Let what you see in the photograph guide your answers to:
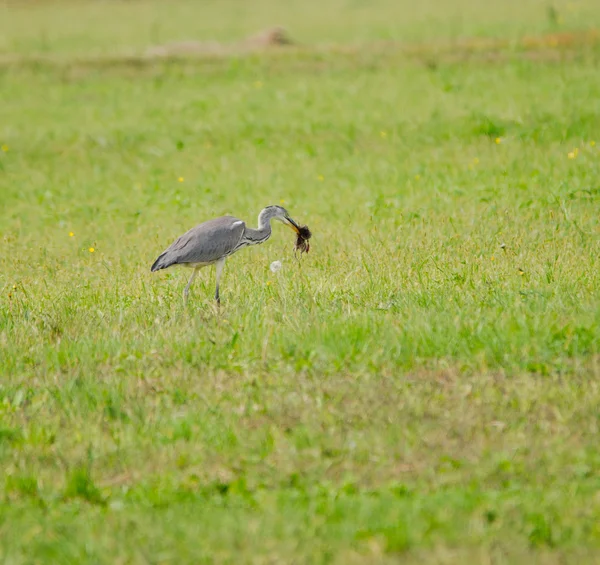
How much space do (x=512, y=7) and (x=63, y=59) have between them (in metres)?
16.7

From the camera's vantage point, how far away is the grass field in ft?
17.3

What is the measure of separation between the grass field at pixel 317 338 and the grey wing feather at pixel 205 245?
39 cm

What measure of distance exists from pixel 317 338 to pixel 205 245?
2428mm

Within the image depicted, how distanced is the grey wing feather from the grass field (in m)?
0.39

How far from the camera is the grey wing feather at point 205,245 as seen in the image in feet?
31.4

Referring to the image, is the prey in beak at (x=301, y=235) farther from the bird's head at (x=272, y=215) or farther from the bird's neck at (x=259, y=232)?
the bird's neck at (x=259, y=232)

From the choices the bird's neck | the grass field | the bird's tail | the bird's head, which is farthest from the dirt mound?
the bird's tail

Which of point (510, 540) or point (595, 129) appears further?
point (595, 129)

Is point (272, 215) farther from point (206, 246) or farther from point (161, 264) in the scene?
point (161, 264)

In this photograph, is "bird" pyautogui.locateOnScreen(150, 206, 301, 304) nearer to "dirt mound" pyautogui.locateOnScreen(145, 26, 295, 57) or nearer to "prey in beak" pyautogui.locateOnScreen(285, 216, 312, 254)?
"prey in beak" pyautogui.locateOnScreen(285, 216, 312, 254)

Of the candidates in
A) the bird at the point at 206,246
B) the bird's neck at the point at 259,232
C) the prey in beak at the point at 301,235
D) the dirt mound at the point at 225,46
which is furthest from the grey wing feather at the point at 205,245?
the dirt mound at the point at 225,46

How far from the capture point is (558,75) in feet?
66.8

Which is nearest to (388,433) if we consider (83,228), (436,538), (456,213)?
(436,538)

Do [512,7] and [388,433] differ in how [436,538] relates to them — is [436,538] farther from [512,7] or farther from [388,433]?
[512,7]
